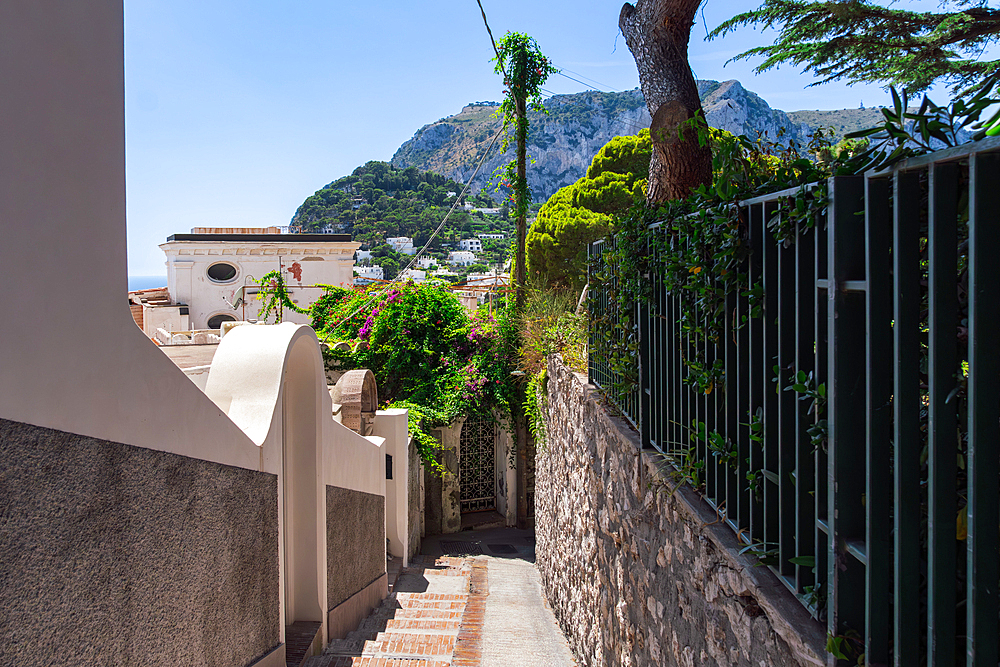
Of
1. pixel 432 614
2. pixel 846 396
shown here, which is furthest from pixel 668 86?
pixel 432 614

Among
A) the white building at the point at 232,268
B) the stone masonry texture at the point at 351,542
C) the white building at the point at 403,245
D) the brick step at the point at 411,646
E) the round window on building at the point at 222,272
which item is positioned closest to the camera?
the brick step at the point at 411,646

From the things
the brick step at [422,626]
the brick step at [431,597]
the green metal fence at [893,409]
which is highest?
the green metal fence at [893,409]

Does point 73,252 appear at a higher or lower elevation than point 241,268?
lower

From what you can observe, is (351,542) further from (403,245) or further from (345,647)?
(403,245)

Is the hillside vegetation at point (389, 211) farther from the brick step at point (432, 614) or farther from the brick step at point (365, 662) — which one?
the brick step at point (365, 662)

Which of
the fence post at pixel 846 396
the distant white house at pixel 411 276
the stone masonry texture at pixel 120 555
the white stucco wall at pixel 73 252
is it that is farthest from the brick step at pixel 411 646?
the distant white house at pixel 411 276

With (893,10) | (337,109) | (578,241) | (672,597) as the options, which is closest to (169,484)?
(672,597)

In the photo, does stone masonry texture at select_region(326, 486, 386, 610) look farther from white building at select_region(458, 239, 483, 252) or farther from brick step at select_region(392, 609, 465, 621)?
white building at select_region(458, 239, 483, 252)

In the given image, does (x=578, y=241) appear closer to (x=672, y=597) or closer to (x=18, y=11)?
(x=672, y=597)

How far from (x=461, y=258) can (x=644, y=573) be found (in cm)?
5112

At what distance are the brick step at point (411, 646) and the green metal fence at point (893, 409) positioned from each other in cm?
444

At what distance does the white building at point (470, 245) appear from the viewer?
191 ft

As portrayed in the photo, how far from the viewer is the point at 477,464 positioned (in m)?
13.6

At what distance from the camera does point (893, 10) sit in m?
6.27
